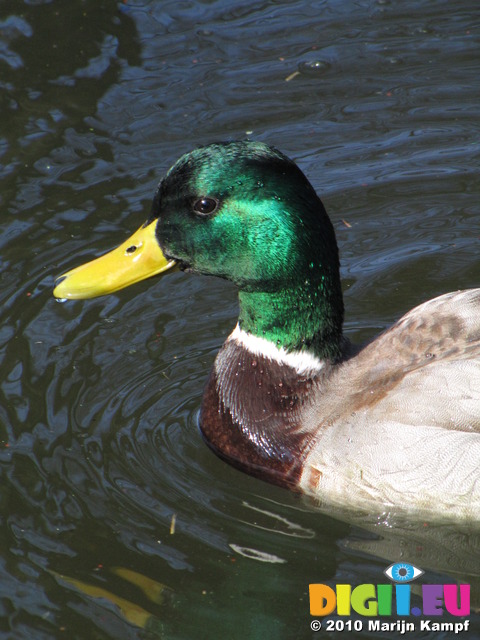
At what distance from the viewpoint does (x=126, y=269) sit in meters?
4.99

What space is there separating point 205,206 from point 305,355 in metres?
0.93

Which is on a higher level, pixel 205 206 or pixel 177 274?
pixel 177 274

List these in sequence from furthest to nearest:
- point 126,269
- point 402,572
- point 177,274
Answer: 1. point 177,274
2. point 126,269
3. point 402,572

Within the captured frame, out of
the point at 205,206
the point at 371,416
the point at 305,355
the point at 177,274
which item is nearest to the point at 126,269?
the point at 205,206

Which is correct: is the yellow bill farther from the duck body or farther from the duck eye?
the duck body

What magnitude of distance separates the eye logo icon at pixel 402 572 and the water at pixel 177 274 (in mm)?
51

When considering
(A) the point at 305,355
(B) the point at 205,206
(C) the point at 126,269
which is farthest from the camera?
(A) the point at 305,355

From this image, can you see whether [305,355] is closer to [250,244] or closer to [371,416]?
[371,416]

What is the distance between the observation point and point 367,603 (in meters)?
4.50

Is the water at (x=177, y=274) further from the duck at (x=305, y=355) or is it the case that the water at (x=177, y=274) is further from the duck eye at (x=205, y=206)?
the duck eye at (x=205, y=206)

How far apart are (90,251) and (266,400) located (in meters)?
2.09

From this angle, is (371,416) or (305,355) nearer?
(371,416)

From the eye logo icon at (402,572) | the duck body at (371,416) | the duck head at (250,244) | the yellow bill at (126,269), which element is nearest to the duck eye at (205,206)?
the duck head at (250,244)

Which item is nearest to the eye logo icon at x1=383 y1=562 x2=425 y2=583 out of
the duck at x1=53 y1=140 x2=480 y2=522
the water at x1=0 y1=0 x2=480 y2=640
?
the water at x1=0 y1=0 x2=480 y2=640
